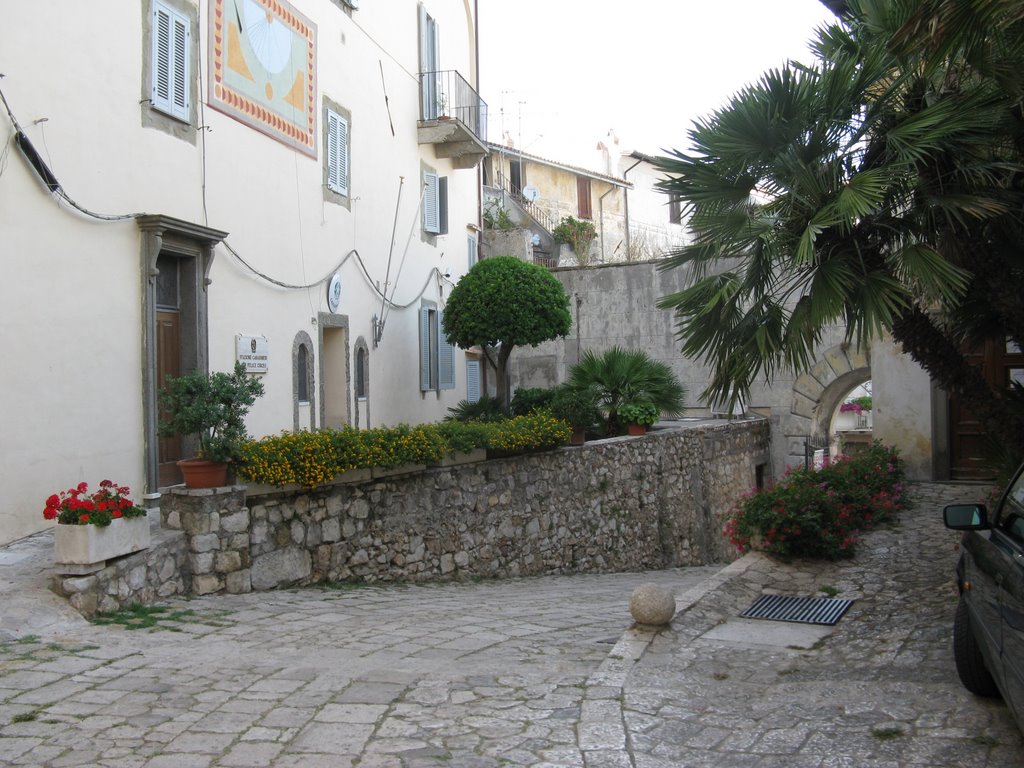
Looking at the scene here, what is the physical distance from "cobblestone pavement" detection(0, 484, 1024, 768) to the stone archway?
402 inches

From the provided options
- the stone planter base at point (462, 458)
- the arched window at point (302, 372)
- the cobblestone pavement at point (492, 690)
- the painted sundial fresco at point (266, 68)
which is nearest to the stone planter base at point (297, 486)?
the cobblestone pavement at point (492, 690)

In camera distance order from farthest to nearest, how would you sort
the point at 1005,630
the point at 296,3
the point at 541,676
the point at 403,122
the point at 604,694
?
the point at 403,122 < the point at 296,3 < the point at 541,676 < the point at 604,694 < the point at 1005,630

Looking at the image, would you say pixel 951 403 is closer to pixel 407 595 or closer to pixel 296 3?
pixel 407 595

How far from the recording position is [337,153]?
13609 mm

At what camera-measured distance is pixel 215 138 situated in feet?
34.8

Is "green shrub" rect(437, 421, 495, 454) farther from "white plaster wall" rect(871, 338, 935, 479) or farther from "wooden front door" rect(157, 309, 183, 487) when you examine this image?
"white plaster wall" rect(871, 338, 935, 479)

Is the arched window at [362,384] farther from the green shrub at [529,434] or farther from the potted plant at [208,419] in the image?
the potted plant at [208,419]

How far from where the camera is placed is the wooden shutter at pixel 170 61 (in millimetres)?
9633

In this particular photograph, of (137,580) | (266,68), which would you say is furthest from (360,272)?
(137,580)

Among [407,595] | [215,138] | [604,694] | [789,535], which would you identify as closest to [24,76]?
[215,138]

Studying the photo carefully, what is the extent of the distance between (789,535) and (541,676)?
4171mm

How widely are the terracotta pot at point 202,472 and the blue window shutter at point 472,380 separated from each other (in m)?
11.5

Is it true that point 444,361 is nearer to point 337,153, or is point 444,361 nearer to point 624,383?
point 624,383

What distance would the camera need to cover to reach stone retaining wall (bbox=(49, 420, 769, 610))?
26.1 feet
